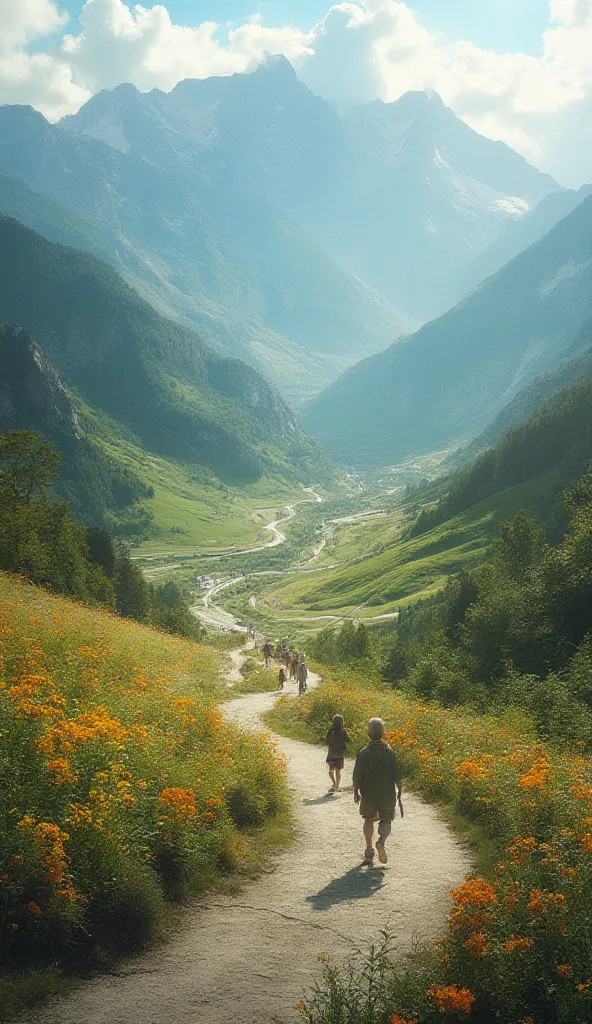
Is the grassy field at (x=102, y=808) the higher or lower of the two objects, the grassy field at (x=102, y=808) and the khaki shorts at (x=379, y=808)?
the higher

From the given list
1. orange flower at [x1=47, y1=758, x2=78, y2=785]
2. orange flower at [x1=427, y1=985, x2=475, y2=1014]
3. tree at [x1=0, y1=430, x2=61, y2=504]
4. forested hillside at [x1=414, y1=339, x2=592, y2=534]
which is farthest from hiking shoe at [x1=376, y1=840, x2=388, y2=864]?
forested hillside at [x1=414, y1=339, x2=592, y2=534]

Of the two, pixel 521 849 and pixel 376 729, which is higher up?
pixel 376 729

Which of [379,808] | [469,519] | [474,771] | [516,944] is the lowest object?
[474,771]

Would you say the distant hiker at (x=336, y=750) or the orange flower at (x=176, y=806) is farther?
the distant hiker at (x=336, y=750)

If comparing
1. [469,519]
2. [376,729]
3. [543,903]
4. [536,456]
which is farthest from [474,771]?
[536,456]

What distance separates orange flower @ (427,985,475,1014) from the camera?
6.86 m

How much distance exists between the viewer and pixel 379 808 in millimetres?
12789

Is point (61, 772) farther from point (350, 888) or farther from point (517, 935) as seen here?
point (517, 935)

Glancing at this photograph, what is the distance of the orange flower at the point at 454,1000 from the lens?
6863 millimetres

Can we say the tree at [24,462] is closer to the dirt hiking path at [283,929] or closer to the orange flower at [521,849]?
the dirt hiking path at [283,929]

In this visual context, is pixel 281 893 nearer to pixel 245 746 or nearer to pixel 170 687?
pixel 245 746

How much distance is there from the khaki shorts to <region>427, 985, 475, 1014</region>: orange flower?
5.59m

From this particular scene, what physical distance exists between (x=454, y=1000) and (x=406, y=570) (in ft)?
490

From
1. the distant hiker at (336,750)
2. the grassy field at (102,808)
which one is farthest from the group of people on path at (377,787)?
the distant hiker at (336,750)
